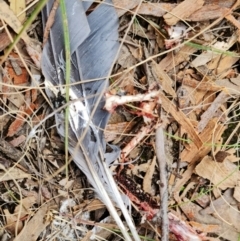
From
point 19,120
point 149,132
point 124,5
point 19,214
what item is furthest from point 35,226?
point 124,5

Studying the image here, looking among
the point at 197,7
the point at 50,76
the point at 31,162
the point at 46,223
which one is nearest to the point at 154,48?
the point at 197,7

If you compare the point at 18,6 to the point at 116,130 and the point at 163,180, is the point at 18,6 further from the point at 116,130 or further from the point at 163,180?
the point at 163,180

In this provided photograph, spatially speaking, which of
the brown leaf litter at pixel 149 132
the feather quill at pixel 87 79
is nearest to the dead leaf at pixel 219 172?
the brown leaf litter at pixel 149 132

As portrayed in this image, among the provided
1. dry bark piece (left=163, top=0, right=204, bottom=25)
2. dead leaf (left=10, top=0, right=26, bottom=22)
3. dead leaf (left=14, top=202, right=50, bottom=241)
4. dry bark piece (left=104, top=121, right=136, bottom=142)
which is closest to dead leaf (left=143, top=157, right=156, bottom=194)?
dry bark piece (left=104, top=121, right=136, bottom=142)

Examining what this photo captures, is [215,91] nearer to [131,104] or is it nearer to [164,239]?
[131,104]

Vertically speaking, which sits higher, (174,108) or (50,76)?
(50,76)

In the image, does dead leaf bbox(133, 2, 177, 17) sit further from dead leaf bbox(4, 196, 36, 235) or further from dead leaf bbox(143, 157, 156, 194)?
Answer: dead leaf bbox(4, 196, 36, 235)

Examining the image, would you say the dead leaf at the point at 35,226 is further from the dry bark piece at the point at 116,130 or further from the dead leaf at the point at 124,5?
the dead leaf at the point at 124,5
